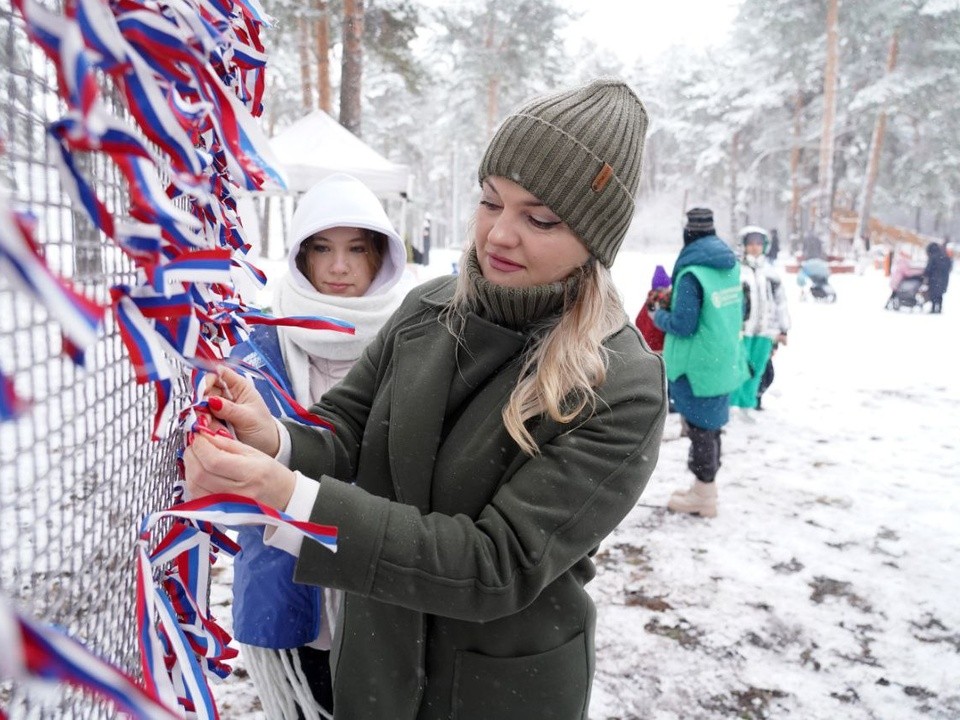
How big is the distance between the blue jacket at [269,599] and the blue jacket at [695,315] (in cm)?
328

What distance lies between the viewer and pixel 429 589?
1.07 meters

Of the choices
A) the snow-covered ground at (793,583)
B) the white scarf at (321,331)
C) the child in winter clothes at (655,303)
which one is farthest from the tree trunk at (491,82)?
the white scarf at (321,331)

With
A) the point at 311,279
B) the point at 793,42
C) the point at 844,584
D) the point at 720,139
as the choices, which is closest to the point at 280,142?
the point at 311,279

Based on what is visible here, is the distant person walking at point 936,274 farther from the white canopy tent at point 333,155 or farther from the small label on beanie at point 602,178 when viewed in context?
the small label on beanie at point 602,178

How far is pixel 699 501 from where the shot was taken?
458 centimetres

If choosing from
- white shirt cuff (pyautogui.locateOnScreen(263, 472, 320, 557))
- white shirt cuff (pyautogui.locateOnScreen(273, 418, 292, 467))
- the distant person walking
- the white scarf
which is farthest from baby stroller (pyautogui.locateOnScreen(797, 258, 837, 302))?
white shirt cuff (pyautogui.locateOnScreen(263, 472, 320, 557))

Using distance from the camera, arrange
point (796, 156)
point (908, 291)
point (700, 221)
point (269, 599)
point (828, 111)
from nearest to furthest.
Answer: point (269, 599)
point (700, 221)
point (908, 291)
point (828, 111)
point (796, 156)

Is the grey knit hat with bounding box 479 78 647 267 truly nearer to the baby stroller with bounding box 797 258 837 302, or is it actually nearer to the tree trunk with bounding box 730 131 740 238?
the baby stroller with bounding box 797 258 837 302

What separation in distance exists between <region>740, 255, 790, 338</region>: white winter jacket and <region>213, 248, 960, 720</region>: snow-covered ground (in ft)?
3.54

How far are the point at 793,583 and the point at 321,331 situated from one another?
3120 millimetres

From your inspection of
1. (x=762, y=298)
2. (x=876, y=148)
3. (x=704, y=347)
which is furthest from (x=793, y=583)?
(x=876, y=148)

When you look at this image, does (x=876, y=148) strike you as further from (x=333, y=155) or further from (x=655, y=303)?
(x=655, y=303)

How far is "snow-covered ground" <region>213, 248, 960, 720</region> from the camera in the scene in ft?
9.16

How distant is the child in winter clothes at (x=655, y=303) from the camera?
5.51 meters
